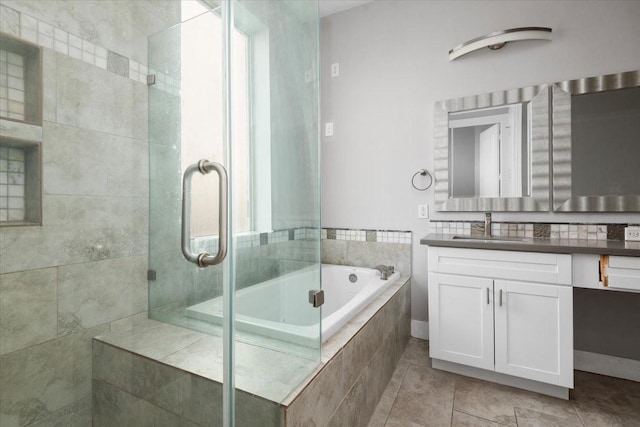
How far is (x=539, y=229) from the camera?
85.4 inches

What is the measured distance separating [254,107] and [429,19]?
2.22 metres

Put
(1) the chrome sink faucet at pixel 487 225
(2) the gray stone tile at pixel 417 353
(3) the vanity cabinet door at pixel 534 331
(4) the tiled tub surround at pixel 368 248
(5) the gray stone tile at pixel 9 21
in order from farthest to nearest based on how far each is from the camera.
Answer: (4) the tiled tub surround at pixel 368 248, (1) the chrome sink faucet at pixel 487 225, (2) the gray stone tile at pixel 417 353, (3) the vanity cabinet door at pixel 534 331, (5) the gray stone tile at pixel 9 21

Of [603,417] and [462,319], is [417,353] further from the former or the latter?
[603,417]

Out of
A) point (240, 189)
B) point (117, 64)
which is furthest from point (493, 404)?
point (117, 64)

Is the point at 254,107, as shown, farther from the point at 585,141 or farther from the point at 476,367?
the point at 585,141

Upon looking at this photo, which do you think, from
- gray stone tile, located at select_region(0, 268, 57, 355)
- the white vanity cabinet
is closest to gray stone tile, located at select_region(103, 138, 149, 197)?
gray stone tile, located at select_region(0, 268, 57, 355)

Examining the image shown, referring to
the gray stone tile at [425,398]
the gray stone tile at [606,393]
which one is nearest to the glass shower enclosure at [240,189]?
the gray stone tile at [425,398]

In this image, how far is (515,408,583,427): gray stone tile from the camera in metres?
1.52

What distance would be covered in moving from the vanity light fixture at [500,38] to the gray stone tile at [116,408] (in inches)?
109

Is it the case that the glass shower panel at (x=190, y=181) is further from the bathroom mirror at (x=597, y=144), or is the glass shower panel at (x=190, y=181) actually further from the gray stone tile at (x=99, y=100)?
the bathroom mirror at (x=597, y=144)

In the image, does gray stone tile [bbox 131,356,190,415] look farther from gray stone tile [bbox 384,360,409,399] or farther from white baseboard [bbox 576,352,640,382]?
white baseboard [bbox 576,352,640,382]

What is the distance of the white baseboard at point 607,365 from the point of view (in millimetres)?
1946

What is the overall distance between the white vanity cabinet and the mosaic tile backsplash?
21.3 inches

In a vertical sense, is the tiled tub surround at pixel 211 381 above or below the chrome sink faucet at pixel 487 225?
below
